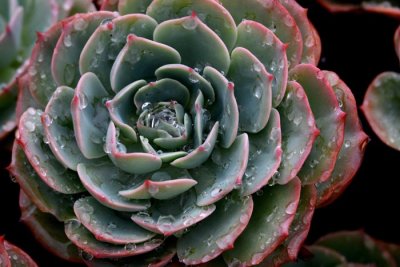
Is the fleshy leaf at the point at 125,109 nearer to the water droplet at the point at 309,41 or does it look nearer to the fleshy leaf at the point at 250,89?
the fleshy leaf at the point at 250,89

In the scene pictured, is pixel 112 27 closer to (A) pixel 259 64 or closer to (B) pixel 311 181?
(A) pixel 259 64

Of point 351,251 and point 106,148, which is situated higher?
point 106,148

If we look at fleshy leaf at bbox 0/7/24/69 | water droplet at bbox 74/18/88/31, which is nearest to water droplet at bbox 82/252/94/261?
water droplet at bbox 74/18/88/31

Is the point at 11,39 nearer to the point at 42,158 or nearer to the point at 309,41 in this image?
the point at 42,158

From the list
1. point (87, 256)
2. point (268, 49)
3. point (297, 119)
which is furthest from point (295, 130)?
point (87, 256)

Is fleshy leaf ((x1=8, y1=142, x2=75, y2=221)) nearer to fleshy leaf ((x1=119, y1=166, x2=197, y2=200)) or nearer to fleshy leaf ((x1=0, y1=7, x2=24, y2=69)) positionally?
fleshy leaf ((x1=119, y1=166, x2=197, y2=200))

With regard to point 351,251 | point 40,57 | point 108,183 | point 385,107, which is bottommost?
point 351,251
